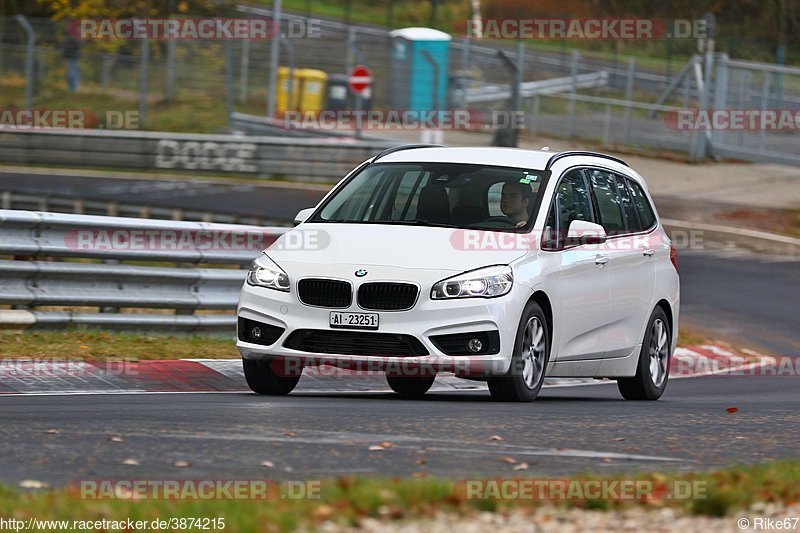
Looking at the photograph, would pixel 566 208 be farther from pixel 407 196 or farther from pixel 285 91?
pixel 285 91

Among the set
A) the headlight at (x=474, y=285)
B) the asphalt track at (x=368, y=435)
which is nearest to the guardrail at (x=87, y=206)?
the asphalt track at (x=368, y=435)

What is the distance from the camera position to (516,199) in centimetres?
1077

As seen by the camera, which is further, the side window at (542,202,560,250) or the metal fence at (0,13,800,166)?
the metal fence at (0,13,800,166)

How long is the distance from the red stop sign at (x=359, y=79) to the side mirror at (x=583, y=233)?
23159 mm

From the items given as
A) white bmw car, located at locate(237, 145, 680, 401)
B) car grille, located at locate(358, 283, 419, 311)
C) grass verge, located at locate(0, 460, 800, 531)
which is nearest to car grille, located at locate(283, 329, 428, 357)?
white bmw car, located at locate(237, 145, 680, 401)

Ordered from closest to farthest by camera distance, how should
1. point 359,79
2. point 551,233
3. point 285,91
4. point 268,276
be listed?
1. point 268,276
2. point 551,233
3. point 359,79
4. point 285,91

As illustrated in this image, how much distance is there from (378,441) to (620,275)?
4138mm

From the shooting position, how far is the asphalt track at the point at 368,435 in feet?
23.1

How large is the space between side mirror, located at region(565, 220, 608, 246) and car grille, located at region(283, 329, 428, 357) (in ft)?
5.05

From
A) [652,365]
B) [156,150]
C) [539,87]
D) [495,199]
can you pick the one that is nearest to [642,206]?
[652,365]

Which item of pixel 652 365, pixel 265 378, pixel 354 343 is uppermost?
pixel 354 343

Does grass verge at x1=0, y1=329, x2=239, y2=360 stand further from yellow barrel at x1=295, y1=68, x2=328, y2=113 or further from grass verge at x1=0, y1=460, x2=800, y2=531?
yellow barrel at x1=295, y1=68, x2=328, y2=113

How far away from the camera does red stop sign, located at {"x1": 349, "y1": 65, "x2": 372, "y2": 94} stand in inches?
1330

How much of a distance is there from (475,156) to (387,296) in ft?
6.02
